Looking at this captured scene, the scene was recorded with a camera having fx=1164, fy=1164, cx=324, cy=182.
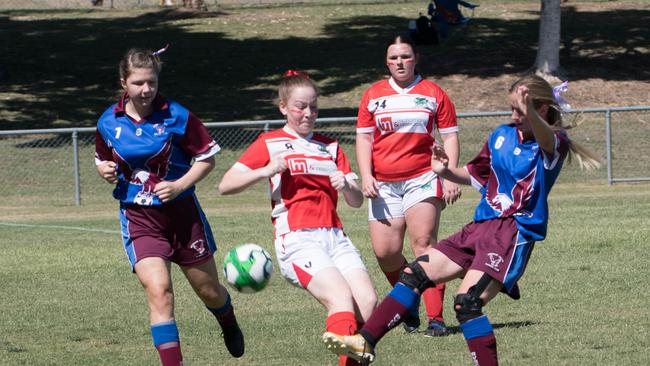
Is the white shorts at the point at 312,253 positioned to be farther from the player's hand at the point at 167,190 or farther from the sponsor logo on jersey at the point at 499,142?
the sponsor logo on jersey at the point at 499,142

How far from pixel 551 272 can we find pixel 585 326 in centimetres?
269

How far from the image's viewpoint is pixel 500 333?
825 cm

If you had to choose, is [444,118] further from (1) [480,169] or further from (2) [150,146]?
(2) [150,146]

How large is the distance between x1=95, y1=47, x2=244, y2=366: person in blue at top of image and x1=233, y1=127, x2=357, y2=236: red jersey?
408mm

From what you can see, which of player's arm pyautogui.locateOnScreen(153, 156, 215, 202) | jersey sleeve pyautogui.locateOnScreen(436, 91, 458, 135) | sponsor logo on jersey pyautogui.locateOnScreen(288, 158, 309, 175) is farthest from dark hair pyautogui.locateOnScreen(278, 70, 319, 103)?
jersey sleeve pyautogui.locateOnScreen(436, 91, 458, 135)

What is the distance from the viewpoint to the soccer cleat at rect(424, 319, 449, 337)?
331 inches

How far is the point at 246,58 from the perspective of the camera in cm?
3397

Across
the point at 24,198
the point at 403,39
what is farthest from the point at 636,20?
the point at 403,39

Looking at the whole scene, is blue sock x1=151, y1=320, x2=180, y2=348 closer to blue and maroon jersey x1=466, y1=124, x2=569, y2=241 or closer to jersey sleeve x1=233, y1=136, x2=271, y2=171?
jersey sleeve x1=233, y1=136, x2=271, y2=171

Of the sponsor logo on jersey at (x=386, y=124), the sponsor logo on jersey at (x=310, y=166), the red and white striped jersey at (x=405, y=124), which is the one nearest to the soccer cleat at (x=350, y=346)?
the sponsor logo on jersey at (x=310, y=166)

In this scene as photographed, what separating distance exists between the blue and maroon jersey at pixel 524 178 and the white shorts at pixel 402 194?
5.93 ft

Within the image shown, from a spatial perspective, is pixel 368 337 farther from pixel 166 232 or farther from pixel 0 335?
pixel 0 335

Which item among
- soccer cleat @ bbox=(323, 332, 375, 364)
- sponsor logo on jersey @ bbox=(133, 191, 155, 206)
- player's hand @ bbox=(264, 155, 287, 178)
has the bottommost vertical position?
soccer cleat @ bbox=(323, 332, 375, 364)

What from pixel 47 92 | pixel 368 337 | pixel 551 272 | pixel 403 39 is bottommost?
pixel 47 92
